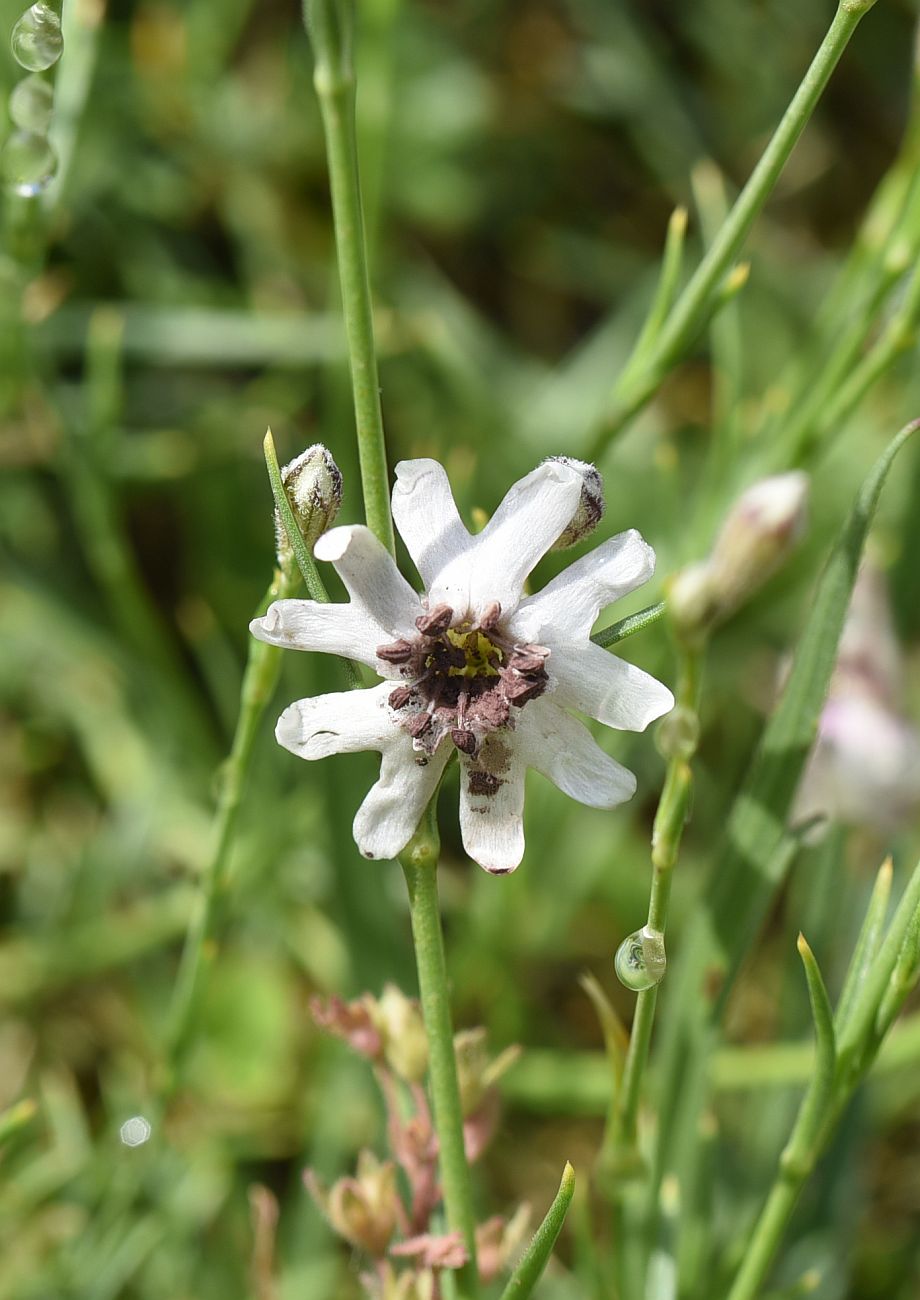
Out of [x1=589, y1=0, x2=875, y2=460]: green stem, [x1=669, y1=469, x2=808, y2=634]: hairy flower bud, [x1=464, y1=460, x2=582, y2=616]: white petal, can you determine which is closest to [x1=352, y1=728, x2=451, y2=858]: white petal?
[x1=464, y1=460, x2=582, y2=616]: white petal

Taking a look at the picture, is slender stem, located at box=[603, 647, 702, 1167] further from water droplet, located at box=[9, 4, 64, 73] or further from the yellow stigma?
water droplet, located at box=[9, 4, 64, 73]

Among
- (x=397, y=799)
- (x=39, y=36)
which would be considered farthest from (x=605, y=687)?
(x=39, y=36)

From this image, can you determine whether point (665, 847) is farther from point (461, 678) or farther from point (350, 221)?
point (350, 221)

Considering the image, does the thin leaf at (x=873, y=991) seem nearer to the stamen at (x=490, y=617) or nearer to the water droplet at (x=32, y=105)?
the stamen at (x=490, y=617)

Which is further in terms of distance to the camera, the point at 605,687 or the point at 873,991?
the point at 873,991

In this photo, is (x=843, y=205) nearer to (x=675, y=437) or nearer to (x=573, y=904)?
(x=675, y=437)
